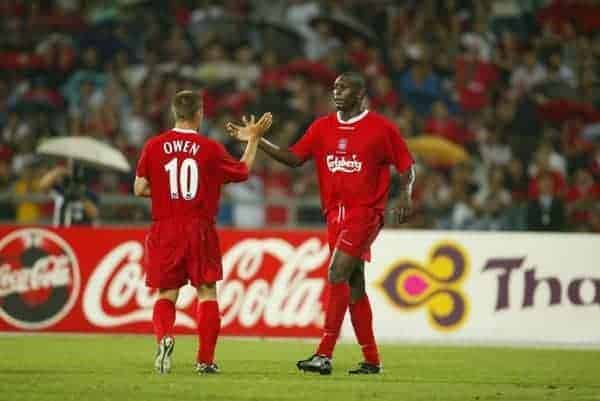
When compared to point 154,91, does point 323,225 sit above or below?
below

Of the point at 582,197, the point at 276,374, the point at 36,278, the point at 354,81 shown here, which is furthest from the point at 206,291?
the point at 582,197

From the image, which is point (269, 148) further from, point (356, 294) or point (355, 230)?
point (356, 294)

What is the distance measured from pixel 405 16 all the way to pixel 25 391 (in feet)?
45.7

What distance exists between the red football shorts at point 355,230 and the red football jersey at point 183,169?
867 mm

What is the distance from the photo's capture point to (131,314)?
1642cm

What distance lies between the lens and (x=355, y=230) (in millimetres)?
11555

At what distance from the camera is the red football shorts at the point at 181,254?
1123 cm

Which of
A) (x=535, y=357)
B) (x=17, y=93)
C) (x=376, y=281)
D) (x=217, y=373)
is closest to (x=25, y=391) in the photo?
(x=217, y=373)

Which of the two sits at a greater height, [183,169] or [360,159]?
[360,159]

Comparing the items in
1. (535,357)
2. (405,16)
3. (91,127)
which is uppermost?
(405,16)

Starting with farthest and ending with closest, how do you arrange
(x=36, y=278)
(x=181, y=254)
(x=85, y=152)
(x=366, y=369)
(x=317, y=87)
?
1. (x=317, y=87)
2. (x=85, y=152)
3. (x=36, y=278)
4. (x=366, y=369)
5. (x=181, y=254)

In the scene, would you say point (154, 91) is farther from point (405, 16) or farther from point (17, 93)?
point (405, 16)

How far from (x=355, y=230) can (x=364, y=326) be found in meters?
0.76

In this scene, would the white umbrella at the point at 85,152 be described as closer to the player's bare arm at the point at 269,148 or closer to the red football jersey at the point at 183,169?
the player's bare arm at the point at 269,148
